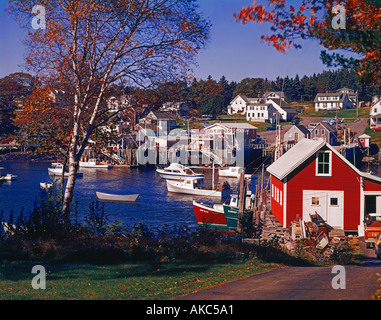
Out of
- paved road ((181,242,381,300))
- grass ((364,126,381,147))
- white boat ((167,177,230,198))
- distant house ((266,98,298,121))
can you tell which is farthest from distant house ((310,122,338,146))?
paved road ((181,242,381,300))

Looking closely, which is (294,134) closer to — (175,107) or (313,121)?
(313,121)

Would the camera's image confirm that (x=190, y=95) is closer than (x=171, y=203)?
Yes

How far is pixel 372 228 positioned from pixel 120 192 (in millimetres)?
37142

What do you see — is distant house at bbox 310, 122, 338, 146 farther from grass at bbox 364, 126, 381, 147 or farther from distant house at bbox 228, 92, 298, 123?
distant house at bbox 228, 92, 298, 123

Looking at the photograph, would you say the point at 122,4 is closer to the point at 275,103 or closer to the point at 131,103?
the point at 131,103

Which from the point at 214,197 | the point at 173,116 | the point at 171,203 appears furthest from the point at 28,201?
the point at 173,116

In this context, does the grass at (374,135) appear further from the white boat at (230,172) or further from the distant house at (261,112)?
the white boat at (230,172)

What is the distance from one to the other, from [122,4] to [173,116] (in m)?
4.07

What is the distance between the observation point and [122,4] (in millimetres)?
14242

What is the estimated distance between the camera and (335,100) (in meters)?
116

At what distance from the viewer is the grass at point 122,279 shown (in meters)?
9.11

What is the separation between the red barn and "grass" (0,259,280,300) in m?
14.8

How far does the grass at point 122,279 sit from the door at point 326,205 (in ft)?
49.3

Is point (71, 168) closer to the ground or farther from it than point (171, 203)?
farther from it
